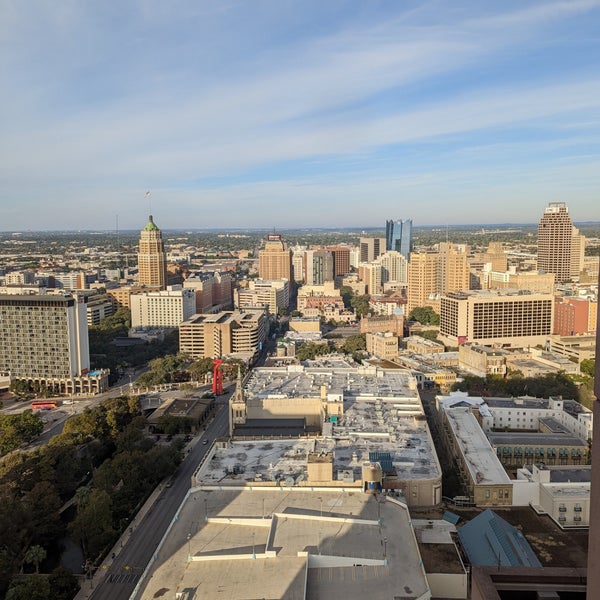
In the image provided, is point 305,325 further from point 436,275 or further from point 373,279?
point 373,279

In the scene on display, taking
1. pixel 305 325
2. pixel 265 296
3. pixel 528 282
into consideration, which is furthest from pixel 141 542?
pixel 528 282

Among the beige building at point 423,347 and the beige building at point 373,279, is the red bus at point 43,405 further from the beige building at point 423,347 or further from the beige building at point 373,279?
the beige building at point 373,279

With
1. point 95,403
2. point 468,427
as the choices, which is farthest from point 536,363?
point 95,403

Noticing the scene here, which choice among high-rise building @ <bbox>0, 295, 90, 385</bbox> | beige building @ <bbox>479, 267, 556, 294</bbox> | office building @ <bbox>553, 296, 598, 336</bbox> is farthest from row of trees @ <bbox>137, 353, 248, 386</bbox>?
beige building @ <bbox>479, 267, 556, 294</bbox>

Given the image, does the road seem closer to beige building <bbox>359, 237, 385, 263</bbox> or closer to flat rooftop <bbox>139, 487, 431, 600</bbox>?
flat rooftop <bbox>139, 487, 431, 600</bbox>

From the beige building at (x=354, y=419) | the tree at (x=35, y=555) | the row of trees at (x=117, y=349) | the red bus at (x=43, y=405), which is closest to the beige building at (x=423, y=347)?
the beige building at (x=354, y=419)

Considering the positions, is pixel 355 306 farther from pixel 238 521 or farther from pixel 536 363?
pixel 238 521
